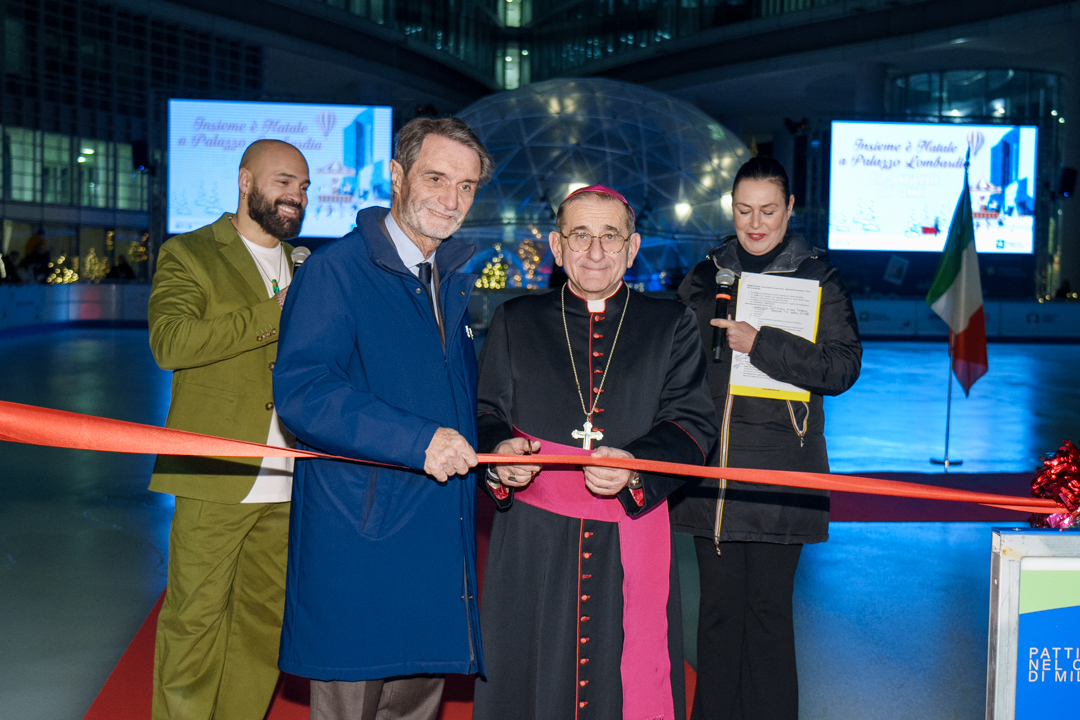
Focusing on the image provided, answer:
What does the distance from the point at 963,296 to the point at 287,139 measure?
15905mm

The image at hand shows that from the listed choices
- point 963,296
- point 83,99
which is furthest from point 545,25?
point 963,296

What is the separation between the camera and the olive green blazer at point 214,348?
2.74 m

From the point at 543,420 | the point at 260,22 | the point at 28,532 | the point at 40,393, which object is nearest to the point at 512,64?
the point at 260,22

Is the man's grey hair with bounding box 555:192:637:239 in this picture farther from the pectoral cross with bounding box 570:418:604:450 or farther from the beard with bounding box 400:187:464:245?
the pectoral cross with bounding box 570:418:604:450

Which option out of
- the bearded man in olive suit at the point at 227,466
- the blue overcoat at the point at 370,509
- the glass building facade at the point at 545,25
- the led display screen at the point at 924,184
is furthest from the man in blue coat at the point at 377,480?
the glass building facade at the point at 545,25

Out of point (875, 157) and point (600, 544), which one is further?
point (875, 157)

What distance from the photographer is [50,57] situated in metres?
25.8

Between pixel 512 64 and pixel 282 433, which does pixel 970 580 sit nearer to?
pixel 282 433

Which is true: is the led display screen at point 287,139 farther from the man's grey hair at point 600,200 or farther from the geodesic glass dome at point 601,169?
the man's grey hair at point 600,200

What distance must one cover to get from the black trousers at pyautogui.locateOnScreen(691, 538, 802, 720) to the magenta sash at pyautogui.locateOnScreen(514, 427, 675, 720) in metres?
0.58

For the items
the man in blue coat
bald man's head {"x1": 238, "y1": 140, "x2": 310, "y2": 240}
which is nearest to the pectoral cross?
the man in blue coat

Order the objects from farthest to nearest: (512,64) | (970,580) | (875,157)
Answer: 1. (512,64)
2. (875,157)
3. (970,580)

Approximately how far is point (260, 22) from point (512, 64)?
1617 centimetres

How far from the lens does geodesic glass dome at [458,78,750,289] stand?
23547 mm
